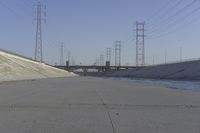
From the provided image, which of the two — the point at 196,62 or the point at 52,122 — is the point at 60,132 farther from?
the point at 196,62

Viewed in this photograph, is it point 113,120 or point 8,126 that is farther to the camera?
point 113,120

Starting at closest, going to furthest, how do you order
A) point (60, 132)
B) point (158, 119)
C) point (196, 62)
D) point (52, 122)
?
point (60, 132) < point (52, 122) < point (158, 119) < point (196, 62)

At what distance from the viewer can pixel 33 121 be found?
511 inches

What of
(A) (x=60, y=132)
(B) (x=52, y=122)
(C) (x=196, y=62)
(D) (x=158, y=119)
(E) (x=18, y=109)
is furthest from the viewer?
(C) (x=196, y=62)

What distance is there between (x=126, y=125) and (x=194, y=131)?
1.93 metres

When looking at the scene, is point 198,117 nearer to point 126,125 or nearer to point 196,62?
point 126,125

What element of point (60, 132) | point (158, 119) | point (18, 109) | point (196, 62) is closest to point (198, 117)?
point (158, 119)

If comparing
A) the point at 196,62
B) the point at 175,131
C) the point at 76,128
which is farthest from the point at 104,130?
the point at 196,62

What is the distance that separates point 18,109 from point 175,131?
7.36 m

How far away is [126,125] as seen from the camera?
12336 millimetres

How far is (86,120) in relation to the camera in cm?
1328

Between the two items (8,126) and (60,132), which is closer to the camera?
(60,132)

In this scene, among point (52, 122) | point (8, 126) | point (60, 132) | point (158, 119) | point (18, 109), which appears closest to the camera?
point (60, 132)

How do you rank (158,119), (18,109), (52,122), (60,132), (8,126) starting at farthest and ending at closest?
(18,109)
(158,119)
(52,122)
(8,126)
(60,132)
